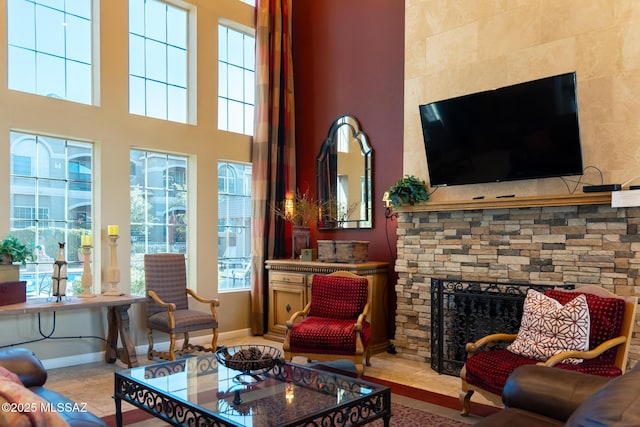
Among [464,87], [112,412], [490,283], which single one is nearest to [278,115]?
[464,87]

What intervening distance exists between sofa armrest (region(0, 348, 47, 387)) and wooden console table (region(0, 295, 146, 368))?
4.46 ft

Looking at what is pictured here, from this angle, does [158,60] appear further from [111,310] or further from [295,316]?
[295,316]

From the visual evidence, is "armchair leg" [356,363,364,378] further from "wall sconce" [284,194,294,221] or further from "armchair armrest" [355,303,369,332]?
"wall sconce" [284,194,294,221]

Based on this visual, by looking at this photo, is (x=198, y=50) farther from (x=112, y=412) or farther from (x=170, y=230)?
(x=112, y=412)

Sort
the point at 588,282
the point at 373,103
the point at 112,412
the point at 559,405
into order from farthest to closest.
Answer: the point at 373,103
the point at 588,282
the point at 112,412
the point at 559,405

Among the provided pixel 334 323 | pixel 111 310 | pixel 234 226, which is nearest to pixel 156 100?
pixel 234 226

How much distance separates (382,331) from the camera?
5.02 m

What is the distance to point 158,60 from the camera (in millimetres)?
5227

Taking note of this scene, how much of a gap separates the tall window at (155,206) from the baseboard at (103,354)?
590mm

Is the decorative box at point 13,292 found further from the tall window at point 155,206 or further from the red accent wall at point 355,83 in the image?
the red accent wall at point 355,83

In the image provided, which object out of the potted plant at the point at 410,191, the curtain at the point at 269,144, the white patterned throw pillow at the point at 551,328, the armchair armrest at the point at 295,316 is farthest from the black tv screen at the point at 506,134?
the curtain at the point at 269,144

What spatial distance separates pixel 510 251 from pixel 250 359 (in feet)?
8.13

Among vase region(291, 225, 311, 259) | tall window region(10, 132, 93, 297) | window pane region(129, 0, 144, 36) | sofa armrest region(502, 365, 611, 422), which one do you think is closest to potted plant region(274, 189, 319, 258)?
vase region(291, 225, 311, 259)

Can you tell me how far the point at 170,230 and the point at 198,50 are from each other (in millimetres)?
2006
